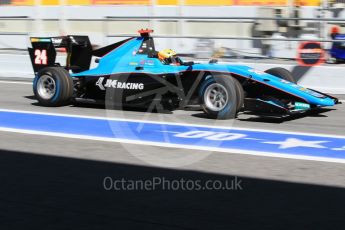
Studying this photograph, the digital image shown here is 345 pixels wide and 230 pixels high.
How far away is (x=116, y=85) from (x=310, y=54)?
4960mm

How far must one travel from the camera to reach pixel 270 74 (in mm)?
9859

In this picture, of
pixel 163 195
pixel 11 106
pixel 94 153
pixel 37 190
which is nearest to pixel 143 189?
pixel 163 195

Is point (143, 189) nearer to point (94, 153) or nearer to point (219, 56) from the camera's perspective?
point (94, 153)

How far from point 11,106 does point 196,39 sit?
494 centimetres

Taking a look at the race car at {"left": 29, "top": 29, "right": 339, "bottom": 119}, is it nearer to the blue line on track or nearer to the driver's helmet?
the driver's helmet

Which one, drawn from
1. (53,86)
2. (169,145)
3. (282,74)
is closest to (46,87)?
(53,86)

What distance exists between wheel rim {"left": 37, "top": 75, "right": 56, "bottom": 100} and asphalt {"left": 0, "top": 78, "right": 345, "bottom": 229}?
2479 mm

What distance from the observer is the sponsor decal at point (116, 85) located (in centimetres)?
964

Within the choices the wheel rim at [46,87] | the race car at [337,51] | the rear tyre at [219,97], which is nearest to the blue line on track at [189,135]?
the rear tyre at [219,97]

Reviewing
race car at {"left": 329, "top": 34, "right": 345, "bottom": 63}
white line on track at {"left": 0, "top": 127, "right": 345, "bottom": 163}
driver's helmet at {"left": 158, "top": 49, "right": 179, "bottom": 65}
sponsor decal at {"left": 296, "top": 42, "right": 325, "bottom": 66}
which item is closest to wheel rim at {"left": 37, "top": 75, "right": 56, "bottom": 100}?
white line on track at {"left": 0, "top": 127, "right": 345, "bottom": 163}

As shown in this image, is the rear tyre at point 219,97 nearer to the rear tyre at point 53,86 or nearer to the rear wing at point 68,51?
the rear tyre at point 53,86

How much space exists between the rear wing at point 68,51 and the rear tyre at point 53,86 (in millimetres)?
468

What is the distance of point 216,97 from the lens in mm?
9078

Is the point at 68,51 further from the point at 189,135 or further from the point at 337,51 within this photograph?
the point at 337,51
